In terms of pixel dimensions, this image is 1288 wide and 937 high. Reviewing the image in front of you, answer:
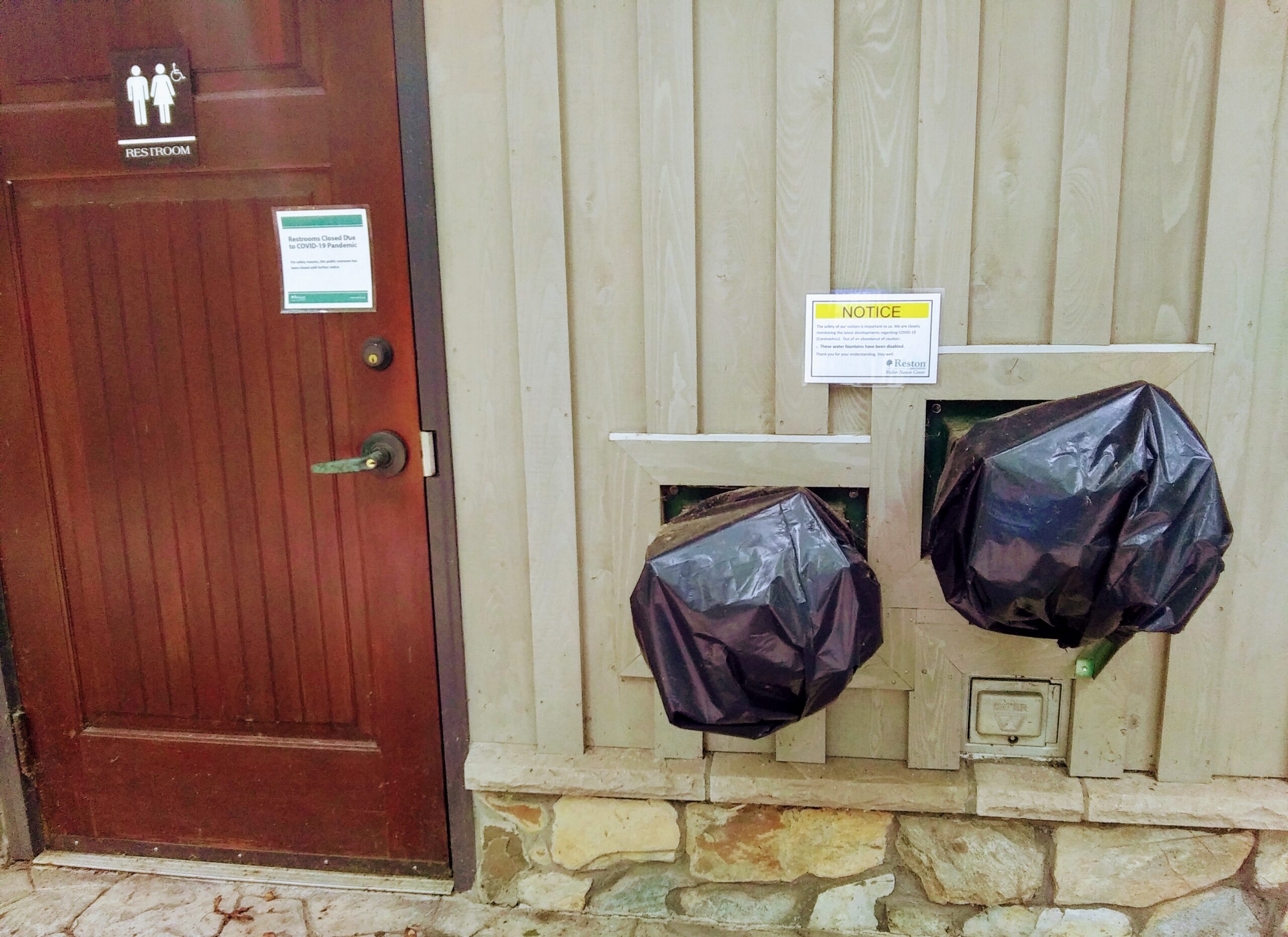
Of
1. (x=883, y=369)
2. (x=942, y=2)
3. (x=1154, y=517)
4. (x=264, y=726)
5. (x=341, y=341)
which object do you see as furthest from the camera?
(x=264, y=726)

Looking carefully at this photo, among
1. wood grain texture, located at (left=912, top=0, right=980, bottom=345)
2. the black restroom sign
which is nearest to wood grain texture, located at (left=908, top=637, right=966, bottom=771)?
wood grain texture, located at (left=912, top=0, right=980, bottom=345)

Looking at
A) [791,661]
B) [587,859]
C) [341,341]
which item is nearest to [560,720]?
[587,859]

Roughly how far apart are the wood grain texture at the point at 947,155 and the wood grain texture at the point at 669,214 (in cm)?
52

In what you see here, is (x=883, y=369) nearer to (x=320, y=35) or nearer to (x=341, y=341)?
(x=341, y=341)

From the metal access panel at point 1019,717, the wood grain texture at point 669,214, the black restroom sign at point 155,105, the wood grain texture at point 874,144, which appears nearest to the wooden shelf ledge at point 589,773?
the metal access panel at point 1019,717

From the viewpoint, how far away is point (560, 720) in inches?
81.4

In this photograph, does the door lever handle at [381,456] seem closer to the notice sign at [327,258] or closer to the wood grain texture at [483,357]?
the wood grain texture at [483,357]

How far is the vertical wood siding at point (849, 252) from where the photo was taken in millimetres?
1701

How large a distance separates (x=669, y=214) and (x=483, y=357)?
0.58 metres

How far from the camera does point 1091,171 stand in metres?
1.71

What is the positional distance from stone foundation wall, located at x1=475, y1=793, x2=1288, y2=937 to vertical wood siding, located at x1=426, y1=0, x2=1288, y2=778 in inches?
7.1

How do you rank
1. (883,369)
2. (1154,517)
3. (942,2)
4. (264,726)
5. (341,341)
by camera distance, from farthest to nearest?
(264,726) < (341,341) < (883,369) < (942,2) < (1154,517)

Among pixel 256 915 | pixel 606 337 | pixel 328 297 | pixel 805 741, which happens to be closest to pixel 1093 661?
pixel 805 741

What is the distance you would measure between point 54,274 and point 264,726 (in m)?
1.37
